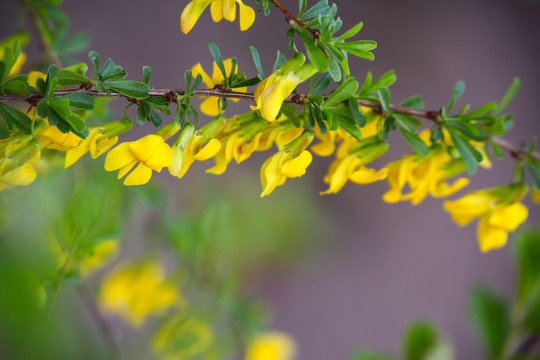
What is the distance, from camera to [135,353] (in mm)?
598

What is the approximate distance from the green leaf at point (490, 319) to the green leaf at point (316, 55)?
64cm

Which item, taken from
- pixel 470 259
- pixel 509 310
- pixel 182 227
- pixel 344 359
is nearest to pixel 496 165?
pixel 470 259

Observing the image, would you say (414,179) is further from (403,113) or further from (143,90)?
(143,90)

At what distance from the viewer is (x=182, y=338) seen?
1.80 ft

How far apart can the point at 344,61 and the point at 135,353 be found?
1.65 ft

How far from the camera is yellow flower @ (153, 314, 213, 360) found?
1.81ft

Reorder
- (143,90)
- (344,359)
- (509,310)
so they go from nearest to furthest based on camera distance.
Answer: (143,90), (509,310), (344,359)

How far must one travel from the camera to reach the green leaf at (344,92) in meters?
0.25

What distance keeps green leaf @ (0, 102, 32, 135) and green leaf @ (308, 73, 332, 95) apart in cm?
15

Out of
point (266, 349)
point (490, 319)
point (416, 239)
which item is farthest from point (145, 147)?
point (416, 239)

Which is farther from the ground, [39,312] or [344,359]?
[344,359]

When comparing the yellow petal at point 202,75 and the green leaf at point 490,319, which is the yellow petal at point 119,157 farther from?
the green leaf at point 490,319

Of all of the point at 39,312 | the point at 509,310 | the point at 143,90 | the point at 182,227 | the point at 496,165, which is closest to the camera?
the point at 39,312

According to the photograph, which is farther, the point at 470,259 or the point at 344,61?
the point at 470,259
